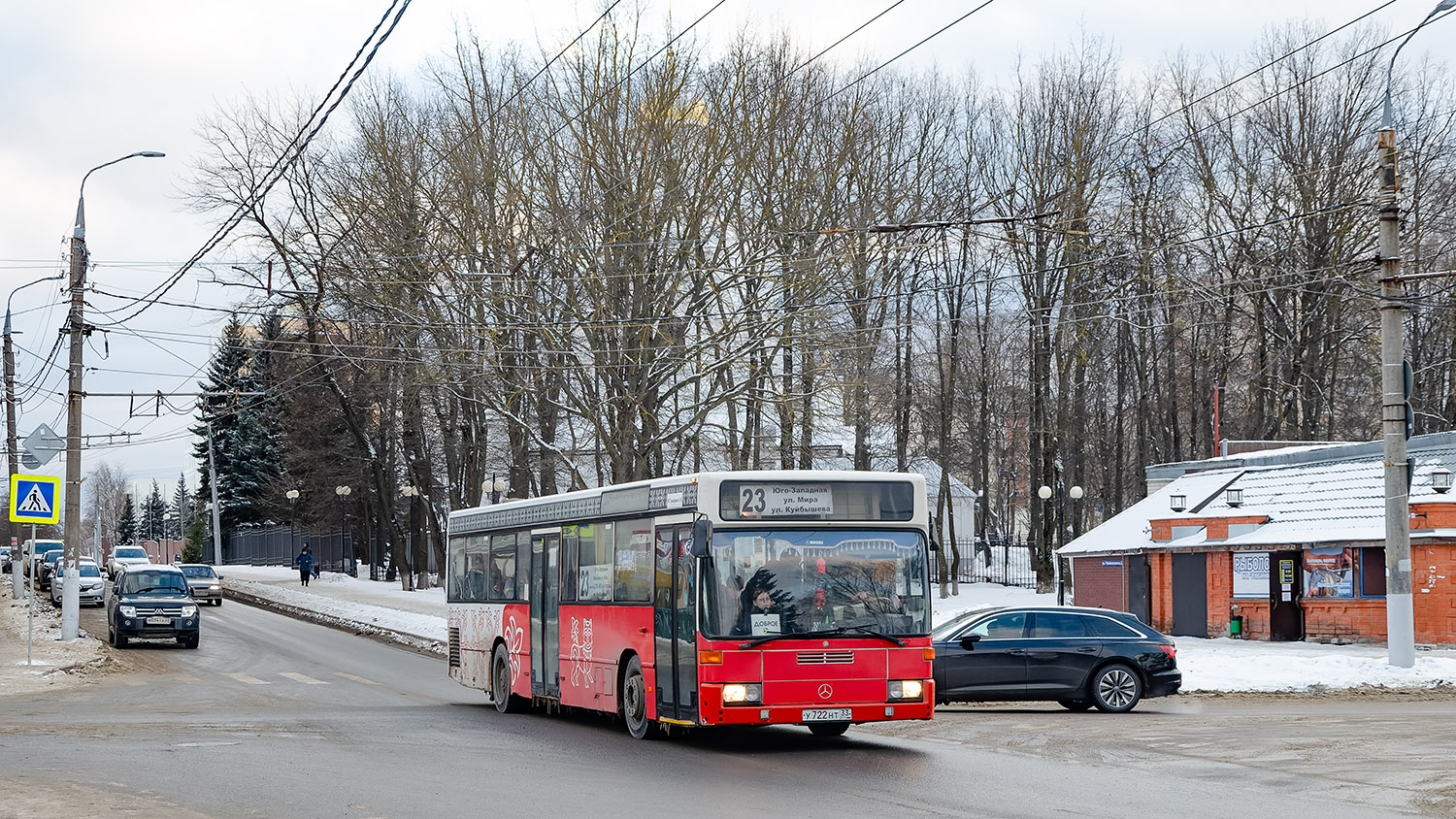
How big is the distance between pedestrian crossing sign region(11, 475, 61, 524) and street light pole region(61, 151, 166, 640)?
1.50 metres

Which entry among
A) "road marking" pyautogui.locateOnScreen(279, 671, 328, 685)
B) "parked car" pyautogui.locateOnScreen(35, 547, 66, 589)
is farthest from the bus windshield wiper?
"parked car" pyautogui.locateOnScreen(35, 547, 66, 589)

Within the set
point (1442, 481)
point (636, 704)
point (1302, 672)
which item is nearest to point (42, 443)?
point (636, 704)

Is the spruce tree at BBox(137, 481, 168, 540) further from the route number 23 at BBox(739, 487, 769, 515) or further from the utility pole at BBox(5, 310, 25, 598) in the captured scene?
the route number 23 at BBox(739, 487, 769, 515)

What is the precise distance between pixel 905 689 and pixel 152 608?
22951 mm

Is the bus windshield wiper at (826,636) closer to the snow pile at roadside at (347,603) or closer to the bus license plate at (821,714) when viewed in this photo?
the bus license plate at (821,714)

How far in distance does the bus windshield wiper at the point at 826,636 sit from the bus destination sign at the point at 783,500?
3.80 ft

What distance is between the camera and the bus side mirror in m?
14.1

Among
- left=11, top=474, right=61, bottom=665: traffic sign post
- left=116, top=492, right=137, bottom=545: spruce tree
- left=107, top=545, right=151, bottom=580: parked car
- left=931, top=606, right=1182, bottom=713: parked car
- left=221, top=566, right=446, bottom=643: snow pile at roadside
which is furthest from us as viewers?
left=116, top=492, right=137, bottom=545: spruce tree

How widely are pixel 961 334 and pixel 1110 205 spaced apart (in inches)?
460

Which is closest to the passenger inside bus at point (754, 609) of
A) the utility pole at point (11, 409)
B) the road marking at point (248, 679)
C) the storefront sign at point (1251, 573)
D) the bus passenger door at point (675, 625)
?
the bus passenger door at point (675, 625)

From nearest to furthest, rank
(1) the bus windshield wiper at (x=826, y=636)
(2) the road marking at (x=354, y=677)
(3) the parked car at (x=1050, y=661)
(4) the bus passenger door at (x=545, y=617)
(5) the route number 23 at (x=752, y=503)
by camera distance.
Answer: (1) the bus windshield wiper at (x=826, y=636), (5) the route number 23 at (x=752, y=503), (4) the bus passenger door at (x=545, y=617), (3) the parked car at (x=1050, y=661), (2) the road marking at (x=354, y=677)

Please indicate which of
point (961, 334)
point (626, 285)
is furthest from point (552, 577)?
point (961, 334)

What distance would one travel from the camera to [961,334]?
5956 cm

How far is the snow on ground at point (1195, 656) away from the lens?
23938 mm
